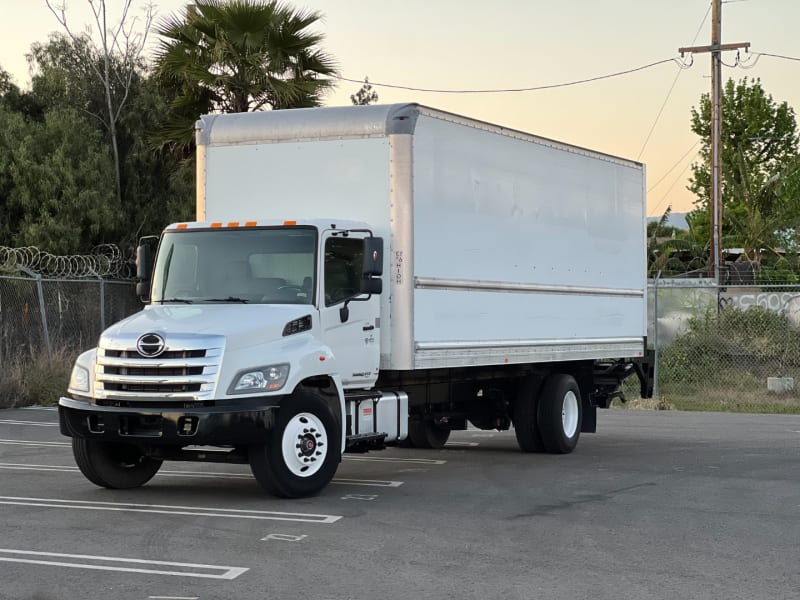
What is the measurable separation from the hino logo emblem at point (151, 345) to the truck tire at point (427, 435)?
5.77m

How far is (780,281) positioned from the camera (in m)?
36.0

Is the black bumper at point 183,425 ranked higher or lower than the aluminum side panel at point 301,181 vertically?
lower

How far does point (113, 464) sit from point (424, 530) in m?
3.61

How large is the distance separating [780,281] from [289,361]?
27.5m

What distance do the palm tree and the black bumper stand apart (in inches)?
631

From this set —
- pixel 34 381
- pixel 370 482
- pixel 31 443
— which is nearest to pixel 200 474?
pixel 370 482

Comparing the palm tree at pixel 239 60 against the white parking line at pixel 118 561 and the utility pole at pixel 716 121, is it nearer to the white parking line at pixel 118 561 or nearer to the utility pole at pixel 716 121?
the utility pole at pixel 716 121

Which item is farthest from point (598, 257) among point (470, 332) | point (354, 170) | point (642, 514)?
point (642, 514)

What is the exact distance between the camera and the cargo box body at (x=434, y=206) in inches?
490

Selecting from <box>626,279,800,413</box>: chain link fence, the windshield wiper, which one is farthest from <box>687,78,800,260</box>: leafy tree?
the windshield wiper

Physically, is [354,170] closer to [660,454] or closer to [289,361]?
[289,361]

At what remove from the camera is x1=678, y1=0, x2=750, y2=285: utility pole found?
2992cm

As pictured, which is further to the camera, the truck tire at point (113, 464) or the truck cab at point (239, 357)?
the truck tire at point (113, 464)

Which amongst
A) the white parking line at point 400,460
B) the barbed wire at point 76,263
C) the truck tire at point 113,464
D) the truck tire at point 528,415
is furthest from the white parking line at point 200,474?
the barbed wire at point 76,263
